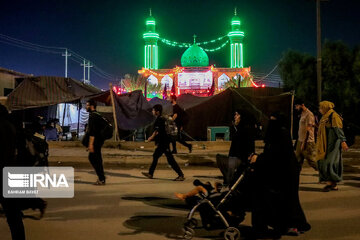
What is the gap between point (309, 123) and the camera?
8266mm

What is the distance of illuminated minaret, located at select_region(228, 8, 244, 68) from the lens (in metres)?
69.4

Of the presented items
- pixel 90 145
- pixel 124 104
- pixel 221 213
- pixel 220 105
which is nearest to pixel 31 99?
pixel 124 104

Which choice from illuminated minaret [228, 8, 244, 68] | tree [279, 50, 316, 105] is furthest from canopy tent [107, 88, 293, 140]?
illuminated minaret [228, 8, 244, 68]

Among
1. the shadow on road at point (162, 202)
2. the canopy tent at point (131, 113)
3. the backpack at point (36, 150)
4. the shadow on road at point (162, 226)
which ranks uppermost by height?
the canopy tent at point (131, 113)

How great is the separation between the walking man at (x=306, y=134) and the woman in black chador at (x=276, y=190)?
4.20 meters

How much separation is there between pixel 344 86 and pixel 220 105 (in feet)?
30.9

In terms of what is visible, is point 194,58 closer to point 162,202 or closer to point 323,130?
point 323,130

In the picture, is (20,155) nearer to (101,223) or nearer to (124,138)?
(101,223)

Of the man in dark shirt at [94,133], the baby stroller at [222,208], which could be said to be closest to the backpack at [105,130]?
the man in dark shirt at [94,133]

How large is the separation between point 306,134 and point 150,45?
64.0 meters

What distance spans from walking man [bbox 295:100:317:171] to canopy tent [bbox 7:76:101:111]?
10.5 metres

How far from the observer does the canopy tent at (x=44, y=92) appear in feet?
52.5

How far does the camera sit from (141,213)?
5.61m

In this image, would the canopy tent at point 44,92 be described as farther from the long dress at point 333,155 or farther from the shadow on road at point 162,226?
the shadow on road at point 162,226
